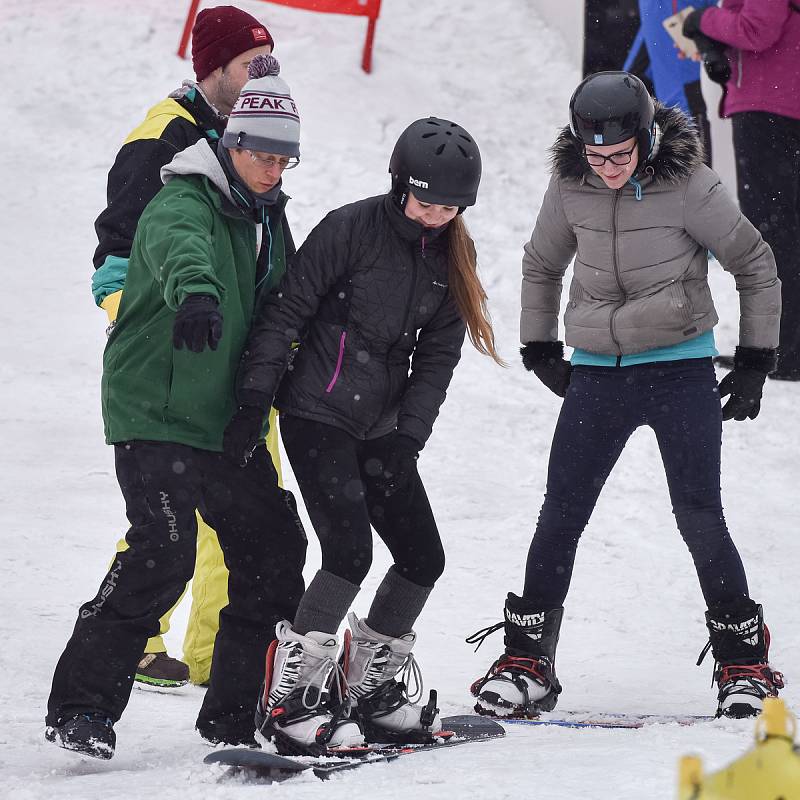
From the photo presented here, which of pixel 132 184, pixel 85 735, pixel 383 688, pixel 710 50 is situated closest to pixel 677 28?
pixel 710 50

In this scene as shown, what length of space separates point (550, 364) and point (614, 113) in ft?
2.95

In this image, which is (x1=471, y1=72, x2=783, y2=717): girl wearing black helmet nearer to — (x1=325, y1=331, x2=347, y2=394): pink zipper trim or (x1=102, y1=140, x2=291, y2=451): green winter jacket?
(x1=325, y1=331, x2=347, y2=394): pink zipper trim

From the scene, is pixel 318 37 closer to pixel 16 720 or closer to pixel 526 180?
pixel 526 180

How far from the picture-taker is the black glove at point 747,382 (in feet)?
12.8

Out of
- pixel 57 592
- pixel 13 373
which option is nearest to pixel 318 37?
pixel 13 373

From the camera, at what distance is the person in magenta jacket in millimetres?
6602

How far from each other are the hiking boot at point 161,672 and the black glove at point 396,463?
1.18 meters

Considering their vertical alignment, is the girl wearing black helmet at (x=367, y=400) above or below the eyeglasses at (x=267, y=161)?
below

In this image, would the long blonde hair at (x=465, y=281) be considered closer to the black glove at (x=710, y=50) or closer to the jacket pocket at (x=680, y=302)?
the jacket pocket at (x=680, y=302)

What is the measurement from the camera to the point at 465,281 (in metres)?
3.62

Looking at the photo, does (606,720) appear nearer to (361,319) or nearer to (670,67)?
(361,319)

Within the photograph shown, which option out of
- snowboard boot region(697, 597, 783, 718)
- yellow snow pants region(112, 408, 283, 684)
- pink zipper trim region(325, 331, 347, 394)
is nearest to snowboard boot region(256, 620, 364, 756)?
pink zipper trim region(325, 331, 347, 394)

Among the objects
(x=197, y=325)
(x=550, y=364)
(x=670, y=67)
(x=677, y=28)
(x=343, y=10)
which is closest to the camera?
(x=197, y=325)

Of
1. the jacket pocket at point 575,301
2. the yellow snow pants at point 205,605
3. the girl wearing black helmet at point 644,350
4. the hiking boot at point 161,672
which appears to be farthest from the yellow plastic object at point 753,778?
the hiking boot at point 161,672
